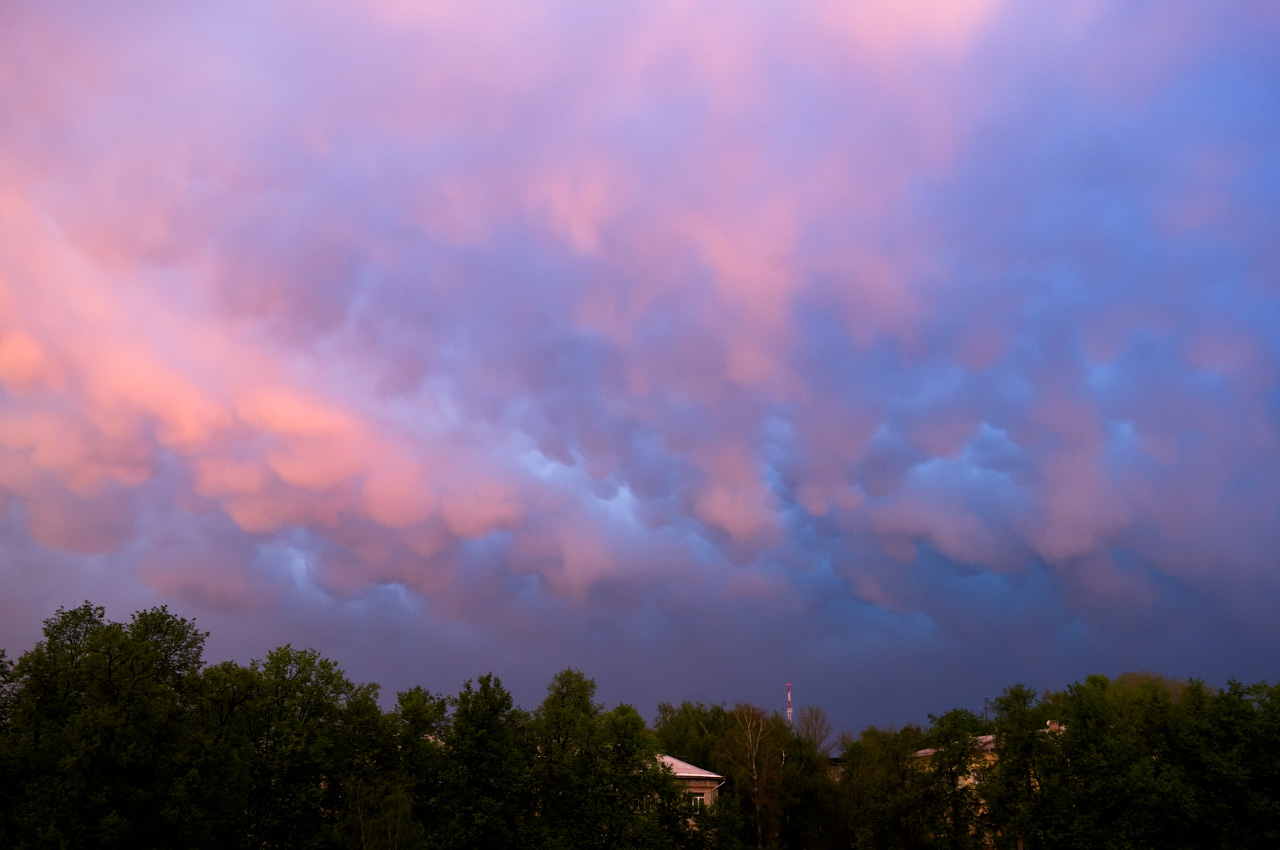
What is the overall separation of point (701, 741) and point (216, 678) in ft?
209

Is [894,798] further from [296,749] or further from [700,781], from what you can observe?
[296,749]

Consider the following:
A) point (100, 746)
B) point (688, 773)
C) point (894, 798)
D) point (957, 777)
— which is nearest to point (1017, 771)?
point (957, 777)

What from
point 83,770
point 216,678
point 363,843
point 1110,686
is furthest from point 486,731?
point 1110,686

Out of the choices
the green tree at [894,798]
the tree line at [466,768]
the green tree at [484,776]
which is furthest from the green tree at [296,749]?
the green tree at [894,798]

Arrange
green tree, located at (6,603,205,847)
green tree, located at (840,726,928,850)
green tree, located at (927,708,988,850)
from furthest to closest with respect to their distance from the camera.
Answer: green tree, located at (840,726,928,850) → green tree, located at (927,708,988,850) → green tree, located at (6,603,205,847)

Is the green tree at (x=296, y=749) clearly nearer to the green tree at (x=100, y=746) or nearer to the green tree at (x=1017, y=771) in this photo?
the green tree at (x=100, y=746)

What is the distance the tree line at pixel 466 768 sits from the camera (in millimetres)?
52562

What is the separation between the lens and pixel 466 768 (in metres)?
60.1

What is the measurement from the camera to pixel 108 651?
55.4 m

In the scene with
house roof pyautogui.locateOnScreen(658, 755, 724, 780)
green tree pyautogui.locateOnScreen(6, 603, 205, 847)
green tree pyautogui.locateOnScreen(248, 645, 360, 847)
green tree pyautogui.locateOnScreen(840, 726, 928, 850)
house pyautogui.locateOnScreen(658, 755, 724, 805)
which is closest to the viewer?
green tree pyautogui.locateOnScreen(6, 603, 205, 847)

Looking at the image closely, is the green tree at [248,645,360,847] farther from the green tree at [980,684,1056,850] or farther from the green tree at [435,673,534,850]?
the green tree at [980,684,1056,850]

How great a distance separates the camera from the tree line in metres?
52.6

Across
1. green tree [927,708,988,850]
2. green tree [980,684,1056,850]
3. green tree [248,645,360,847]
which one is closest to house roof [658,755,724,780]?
green tree [927,708,988,850]

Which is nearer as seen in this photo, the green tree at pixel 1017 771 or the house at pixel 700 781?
the green tree at pixel 1017 771
